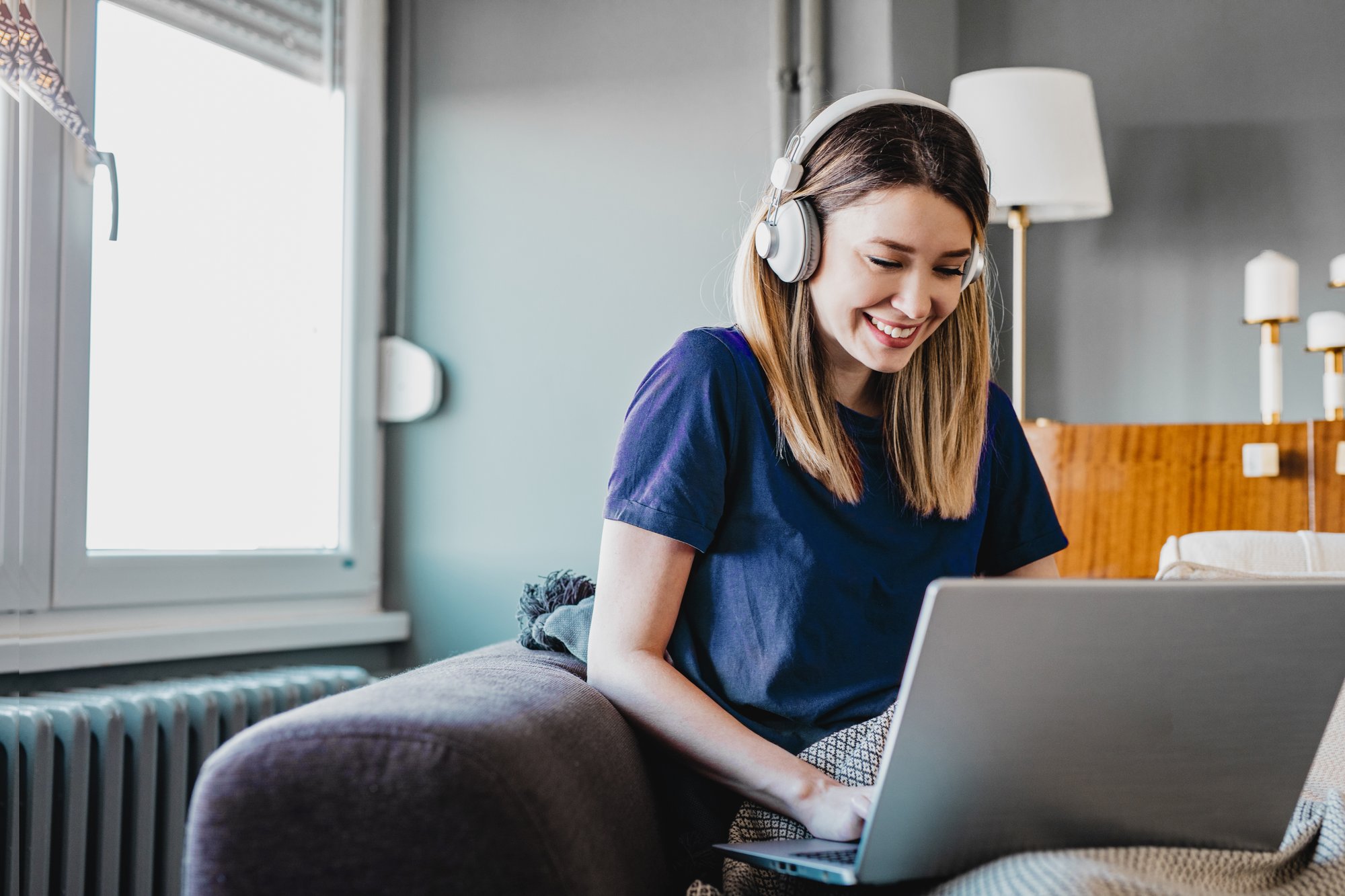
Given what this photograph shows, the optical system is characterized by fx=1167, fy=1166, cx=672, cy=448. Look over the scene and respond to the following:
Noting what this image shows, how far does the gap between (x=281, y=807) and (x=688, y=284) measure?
1.66m

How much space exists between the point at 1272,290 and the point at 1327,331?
12 centimetres

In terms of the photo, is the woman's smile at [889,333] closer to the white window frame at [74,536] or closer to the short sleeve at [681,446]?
the short sleeve at [681,446]

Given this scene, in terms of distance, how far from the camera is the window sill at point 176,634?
1.60 meters

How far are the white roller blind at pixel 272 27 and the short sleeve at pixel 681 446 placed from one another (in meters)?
1.30

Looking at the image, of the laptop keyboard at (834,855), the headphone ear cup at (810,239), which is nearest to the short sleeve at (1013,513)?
the headphone ear cup at (810,239)

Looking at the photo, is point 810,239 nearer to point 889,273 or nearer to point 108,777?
point 889,273

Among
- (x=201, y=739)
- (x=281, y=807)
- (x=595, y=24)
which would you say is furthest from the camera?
(x=595, y=24)

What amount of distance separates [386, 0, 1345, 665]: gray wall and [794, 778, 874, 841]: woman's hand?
139 centimetres

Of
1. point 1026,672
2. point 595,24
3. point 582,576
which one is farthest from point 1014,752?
point 595,24

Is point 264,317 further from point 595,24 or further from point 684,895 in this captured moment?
point 684,895

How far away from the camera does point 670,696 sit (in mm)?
944

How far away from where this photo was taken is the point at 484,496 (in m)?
2.32

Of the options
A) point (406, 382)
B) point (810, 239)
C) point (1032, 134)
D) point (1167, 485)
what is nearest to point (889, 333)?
point (810, 239)

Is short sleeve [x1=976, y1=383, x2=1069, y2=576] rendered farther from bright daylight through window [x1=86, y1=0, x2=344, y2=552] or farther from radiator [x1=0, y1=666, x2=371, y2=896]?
bright daylight through window [x1=86, y1=0, x2=344, y2=552]
